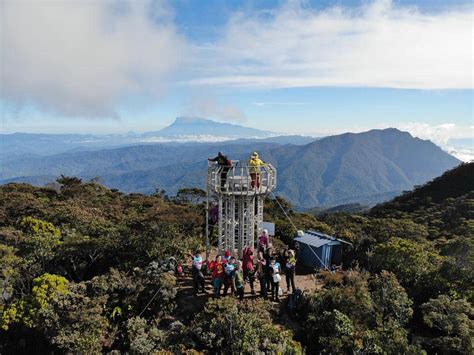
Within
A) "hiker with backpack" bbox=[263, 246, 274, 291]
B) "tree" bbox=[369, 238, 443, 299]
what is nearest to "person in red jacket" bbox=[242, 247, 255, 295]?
"hiker with backpack" bbox=[263, 246, 274, 291]

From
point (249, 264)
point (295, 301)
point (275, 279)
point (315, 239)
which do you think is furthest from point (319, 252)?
point (249, 264)

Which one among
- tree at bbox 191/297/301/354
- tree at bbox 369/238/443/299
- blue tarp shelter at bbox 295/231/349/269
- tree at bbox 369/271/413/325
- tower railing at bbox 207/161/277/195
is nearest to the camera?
tree at bbox 191/297/301/354

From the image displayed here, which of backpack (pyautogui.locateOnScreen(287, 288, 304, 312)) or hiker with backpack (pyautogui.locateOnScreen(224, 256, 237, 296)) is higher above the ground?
hiker with backpack (pyautogui.locateOnScreen(224, 256, 237, 296))

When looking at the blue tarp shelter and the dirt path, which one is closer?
the dirt path

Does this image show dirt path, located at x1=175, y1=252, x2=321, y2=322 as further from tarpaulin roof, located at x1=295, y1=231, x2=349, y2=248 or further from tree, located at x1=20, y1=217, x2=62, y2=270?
tree, located at x1=20, y1=217, x2=62, y2=270

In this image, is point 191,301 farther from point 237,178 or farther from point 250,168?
point 250,168

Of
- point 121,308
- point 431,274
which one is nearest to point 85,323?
point 121,308
